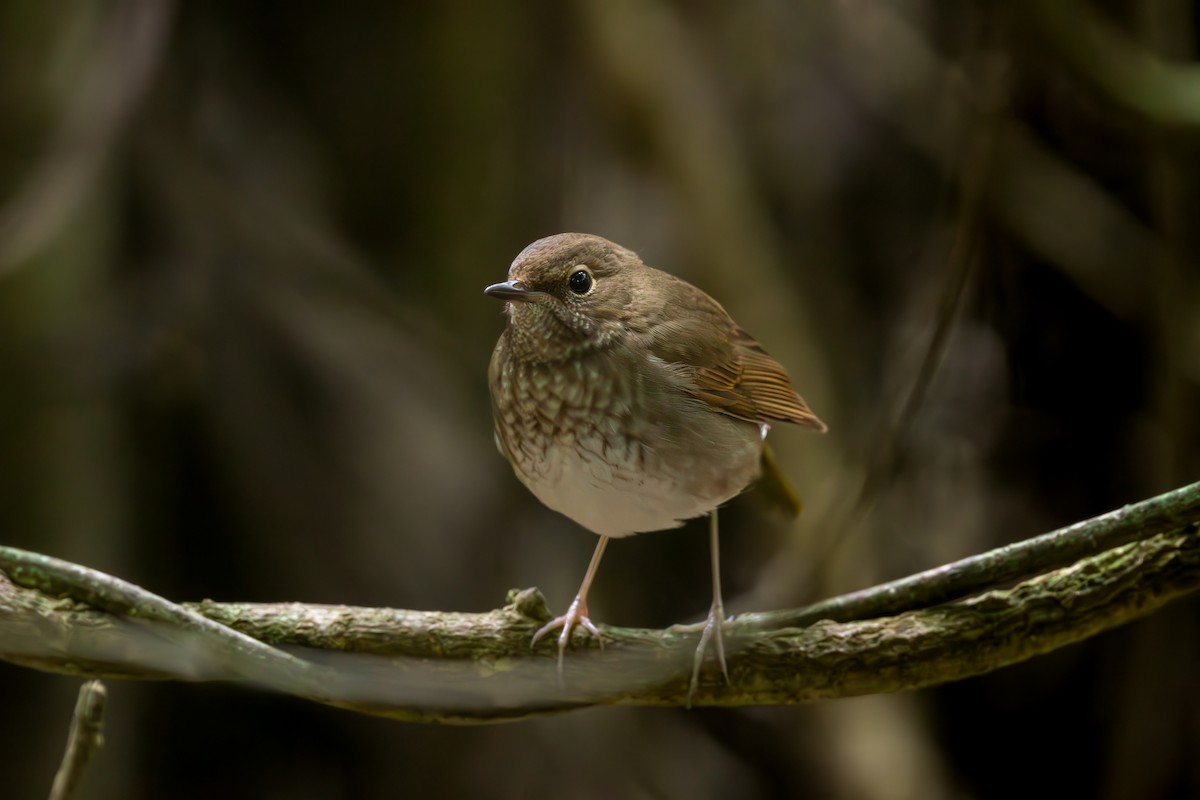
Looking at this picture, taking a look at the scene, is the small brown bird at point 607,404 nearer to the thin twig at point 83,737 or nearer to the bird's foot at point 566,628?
the bird's foot at point 566,628

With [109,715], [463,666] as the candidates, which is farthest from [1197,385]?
[109,715]

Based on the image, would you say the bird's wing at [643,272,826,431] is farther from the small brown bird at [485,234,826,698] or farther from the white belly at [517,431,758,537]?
the white belly at [517,431,758,537]

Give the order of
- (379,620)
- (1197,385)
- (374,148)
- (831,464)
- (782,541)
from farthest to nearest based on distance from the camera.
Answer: (374,148) < (782,541) < (831,464) < (1197,385) < (379,620)

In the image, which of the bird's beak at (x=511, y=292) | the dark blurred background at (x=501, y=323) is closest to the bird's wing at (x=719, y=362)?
the bird's beak at (x=511, y=292)

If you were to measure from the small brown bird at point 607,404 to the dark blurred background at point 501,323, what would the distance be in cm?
134

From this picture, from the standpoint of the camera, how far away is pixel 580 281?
7.29 ft

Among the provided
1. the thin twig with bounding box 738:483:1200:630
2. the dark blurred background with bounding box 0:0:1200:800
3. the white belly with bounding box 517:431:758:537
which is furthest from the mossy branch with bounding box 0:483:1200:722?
the dark blurred background with bounding box 0:0:1200:800

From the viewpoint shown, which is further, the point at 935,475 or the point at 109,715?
the point at 935,475

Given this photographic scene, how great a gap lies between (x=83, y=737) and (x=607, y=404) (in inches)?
46.1

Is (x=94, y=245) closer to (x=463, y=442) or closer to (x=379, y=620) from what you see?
(x=463, y=442)

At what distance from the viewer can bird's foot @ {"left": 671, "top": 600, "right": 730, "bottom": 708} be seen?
2.25 metres

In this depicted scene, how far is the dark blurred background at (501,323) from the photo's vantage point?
3.96 m

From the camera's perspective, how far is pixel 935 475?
14.2 feet

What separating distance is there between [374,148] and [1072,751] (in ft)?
11.9
